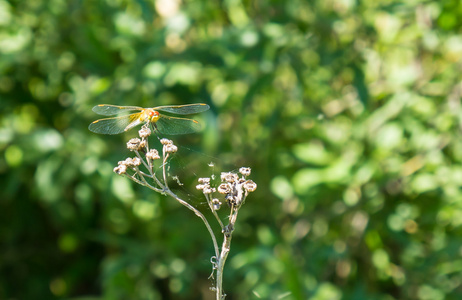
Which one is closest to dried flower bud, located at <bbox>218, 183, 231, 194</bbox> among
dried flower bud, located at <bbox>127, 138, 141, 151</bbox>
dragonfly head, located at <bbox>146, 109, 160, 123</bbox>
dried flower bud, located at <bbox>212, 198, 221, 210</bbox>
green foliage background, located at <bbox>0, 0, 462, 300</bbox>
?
dried flower bud, located at <bbox>212, 198, 221, 210</bbox>

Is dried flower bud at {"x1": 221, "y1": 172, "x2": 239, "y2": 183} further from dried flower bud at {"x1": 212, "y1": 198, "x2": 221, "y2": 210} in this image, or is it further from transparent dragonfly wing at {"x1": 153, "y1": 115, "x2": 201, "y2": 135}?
transparent dragonfly wing at {"x1": 153, "y1": 115, "x2": 201, "y2": 135}

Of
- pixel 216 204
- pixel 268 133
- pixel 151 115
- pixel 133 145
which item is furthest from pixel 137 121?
pixel 268 133

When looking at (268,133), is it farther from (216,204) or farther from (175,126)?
(216,204)

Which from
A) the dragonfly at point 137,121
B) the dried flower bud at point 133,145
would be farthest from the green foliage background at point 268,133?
the dried flower bud at point 133,145

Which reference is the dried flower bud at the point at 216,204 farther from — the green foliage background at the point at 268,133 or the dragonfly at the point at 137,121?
the green foliage background at the point at 268,133

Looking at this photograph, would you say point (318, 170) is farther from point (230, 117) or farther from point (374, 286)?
point (374, 286)

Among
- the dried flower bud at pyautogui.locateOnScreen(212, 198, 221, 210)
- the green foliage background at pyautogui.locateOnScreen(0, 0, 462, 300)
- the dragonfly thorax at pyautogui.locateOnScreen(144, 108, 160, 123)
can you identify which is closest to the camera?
the dried flower bud at pyautogui.locateOnScreen(212, 198, 221, 210)

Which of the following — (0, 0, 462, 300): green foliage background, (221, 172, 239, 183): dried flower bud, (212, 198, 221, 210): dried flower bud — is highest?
(0, 0, 462, 300): green foliage background
